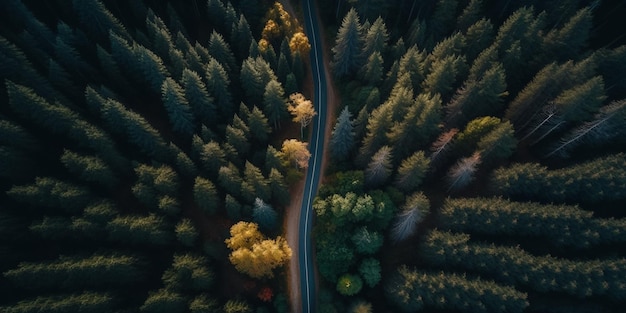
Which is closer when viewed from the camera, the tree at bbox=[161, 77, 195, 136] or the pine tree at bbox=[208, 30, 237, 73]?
the tree at bbox=[161, 77, 195, 136]

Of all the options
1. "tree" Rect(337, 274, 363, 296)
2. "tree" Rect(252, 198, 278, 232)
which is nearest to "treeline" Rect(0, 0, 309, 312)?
"tree" Rect(252, 198, 278, 232)

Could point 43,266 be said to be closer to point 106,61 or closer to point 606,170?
point 106,61

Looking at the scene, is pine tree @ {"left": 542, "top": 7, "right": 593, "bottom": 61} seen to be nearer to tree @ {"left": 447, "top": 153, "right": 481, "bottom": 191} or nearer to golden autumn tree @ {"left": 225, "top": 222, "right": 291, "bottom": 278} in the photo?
tree @ {"left": 447, "top": 153, "right": 481, "bottom": 191}

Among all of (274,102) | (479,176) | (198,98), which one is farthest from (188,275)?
(479,176)

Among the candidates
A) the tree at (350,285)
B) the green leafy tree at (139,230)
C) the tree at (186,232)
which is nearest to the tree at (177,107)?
the green leafy tree at (139,230)

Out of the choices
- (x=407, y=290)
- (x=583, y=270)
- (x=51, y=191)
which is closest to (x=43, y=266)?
(x=51, y=191)

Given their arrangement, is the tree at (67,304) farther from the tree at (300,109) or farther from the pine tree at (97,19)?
the pine tree at (97,19)
